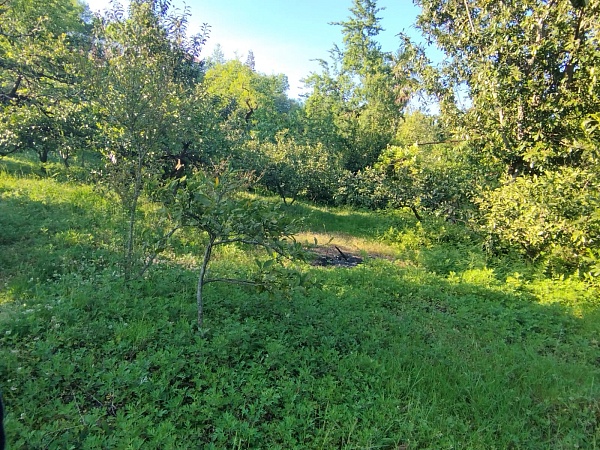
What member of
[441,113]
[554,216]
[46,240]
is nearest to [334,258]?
A: [554,216]

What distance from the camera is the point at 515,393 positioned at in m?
2.97

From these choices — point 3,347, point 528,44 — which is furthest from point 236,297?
point 528,44

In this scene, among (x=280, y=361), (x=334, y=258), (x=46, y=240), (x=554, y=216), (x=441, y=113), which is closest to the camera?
(x=280, y=361)

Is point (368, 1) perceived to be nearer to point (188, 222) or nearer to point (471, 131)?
point (471, 131)

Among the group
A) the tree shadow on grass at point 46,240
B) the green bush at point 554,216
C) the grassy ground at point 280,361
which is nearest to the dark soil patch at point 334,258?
the grassy ground at point 280,361

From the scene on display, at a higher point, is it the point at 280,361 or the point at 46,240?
the point at 46,240

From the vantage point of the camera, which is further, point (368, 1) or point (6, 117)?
point (368, 1)

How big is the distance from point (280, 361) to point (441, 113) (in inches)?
319

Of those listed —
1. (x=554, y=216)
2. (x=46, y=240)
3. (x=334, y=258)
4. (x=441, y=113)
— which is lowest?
(x=334, y=258)

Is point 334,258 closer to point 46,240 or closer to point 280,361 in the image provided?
point 280,361

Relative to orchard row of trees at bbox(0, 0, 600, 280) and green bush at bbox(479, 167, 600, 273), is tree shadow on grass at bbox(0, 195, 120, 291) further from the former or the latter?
green bush at bbox(479, 167, 600, 273)

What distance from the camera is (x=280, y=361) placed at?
3.05 m

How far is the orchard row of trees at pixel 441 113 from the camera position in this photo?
4.57 meters

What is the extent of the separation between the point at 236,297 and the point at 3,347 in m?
2.12
